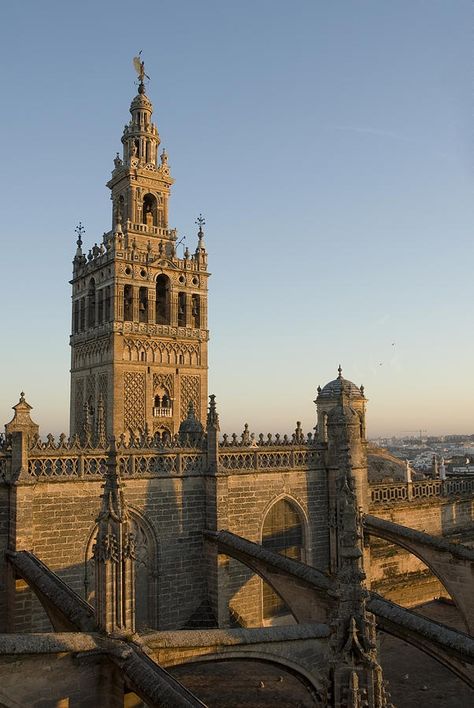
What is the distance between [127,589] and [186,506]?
791 centimetres

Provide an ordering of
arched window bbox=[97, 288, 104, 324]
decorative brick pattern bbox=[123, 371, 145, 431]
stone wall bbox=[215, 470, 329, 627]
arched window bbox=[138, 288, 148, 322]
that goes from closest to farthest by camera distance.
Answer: stone wall bbox=[215, 470, 329, 627] < decorative brick pattern bbox=[123, 371, 145, 431] < arched window bbox=[138, 288, 148, 322] < arched window bbox=[97, 288, 104, 324]

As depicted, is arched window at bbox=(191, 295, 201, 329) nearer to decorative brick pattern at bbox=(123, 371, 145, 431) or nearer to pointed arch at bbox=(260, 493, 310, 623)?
decorative brick pattern at bbox=(123, 371, 145, 431)

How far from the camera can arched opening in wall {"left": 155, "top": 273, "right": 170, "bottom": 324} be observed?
1444 inches

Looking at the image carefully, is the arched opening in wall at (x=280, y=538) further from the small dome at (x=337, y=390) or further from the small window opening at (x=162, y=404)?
the small window opening at (x=162, y=404)

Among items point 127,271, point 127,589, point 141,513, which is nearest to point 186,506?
point 141,513

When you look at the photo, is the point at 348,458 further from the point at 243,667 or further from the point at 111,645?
the point at 243,667

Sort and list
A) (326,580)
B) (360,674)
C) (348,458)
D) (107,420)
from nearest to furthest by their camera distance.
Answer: (360,674) → (348,458) → (326,580) → (107,420)

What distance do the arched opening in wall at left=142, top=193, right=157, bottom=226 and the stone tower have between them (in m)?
0.06

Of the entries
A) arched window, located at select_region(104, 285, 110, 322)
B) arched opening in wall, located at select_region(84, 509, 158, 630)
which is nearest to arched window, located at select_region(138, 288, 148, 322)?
arched window, located at select_region(104, 285, 110, 322)

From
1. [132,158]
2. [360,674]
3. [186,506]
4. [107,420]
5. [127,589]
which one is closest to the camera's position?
[360,674]

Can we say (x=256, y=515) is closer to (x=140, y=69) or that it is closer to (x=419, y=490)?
(x=419, y=490)

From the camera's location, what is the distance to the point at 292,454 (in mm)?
20750

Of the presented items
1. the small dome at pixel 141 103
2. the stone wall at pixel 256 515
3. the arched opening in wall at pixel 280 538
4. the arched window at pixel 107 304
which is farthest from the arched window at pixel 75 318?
the arched opening in wall at pixel 280 538

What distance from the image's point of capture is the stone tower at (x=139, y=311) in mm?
34094
